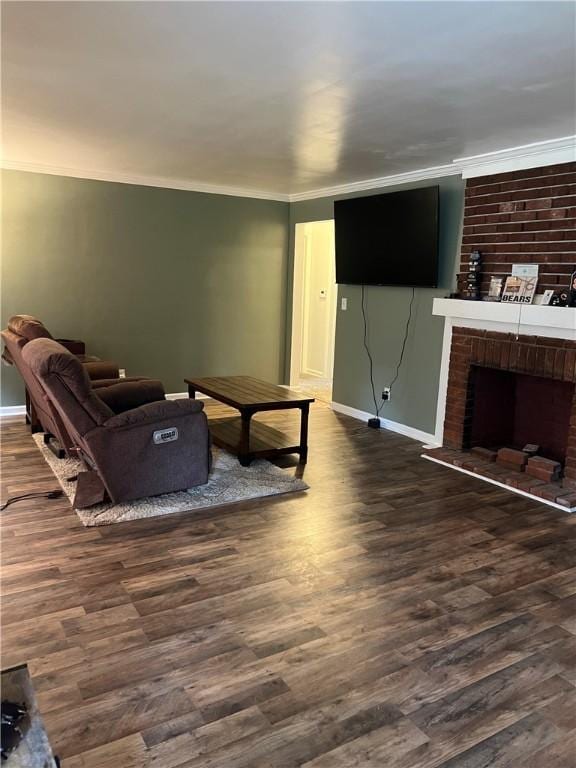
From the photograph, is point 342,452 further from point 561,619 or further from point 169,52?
point 169,52

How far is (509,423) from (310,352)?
3.49 m

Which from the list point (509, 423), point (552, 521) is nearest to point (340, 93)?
point (552, 521)


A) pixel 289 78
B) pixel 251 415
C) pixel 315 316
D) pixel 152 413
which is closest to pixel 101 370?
pixel 251 415

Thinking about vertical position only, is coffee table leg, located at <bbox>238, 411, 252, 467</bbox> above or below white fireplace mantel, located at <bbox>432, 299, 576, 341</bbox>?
below

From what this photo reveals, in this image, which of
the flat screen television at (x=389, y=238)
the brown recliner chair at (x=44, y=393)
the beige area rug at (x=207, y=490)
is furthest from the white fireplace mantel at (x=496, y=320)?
the brown recliner chair at (x=44, y=393)

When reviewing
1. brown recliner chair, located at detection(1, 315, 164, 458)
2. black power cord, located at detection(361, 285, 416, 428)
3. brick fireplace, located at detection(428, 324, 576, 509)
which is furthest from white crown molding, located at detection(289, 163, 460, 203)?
brown recliner chair, located at detection(1, 315, 164, 458)

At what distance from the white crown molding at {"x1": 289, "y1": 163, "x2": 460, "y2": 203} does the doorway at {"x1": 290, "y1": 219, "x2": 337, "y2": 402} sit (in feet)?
1.85

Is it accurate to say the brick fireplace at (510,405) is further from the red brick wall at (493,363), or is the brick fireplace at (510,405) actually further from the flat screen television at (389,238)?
the flat screen television at (389,238)

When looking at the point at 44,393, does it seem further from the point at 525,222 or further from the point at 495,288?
the point at 525,222

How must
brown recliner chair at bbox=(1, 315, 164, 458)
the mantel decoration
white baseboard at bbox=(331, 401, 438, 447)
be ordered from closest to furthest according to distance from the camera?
brown recliner chair at bbox=(1, 315, 164, 458), the mantel decoration, white baseboard at bbox=(331, 401, 438, 447)

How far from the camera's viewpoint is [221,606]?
2.53 metres

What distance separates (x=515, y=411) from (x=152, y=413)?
302cm

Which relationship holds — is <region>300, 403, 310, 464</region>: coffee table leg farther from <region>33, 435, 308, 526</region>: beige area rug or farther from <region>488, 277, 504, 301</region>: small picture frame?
<region>488, 277, 504, 301</region>: small picture frame

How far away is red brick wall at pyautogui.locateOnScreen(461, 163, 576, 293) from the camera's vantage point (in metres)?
3.96
